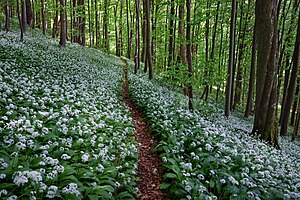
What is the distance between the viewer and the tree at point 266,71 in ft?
32.1

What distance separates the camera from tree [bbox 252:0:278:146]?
32.1ft

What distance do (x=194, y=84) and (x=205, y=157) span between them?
5.43m

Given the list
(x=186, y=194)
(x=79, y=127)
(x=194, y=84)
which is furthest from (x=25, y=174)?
(x=194, y=84)

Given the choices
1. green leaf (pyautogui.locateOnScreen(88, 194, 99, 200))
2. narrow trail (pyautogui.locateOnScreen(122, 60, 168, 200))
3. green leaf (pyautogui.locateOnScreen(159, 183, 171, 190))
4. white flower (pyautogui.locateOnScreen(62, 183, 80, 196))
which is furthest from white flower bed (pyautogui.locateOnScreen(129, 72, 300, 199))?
white flower (pyautogui.locateOnScreen(62, 183, 80, 196))

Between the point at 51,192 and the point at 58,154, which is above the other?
the point at 51,192

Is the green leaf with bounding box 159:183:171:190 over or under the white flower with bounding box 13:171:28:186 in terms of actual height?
under

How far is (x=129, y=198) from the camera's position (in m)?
4.45

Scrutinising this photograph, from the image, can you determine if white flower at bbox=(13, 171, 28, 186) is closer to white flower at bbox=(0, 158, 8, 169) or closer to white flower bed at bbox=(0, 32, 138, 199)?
white flower bed at bbox=(0, 32, 138, 199)

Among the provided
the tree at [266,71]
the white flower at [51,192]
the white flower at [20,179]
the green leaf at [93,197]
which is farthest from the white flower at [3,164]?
the tree at [266,71]

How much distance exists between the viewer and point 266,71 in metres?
10.1

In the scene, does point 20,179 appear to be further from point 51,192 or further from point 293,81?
point 293,81

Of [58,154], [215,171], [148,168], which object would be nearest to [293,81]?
[215,171]

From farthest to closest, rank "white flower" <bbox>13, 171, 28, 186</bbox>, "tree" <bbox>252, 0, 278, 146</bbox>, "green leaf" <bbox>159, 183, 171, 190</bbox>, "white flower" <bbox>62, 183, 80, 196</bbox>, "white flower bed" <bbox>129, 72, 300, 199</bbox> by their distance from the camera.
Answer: "tree" <bbox>252, 0, 278, 146</bbox> → "green leaf" <bbox>159, 183, 171, 190</bbox> → "white flower bed" <bbox>129, 72, 300, 199</bbox> → "white flower" <bbox>62, 183, 80, 196</bbox> → "white flower" <bbox>13, 171, 28, 186</bbox>

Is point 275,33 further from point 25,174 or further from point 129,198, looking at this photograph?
point 25,174
